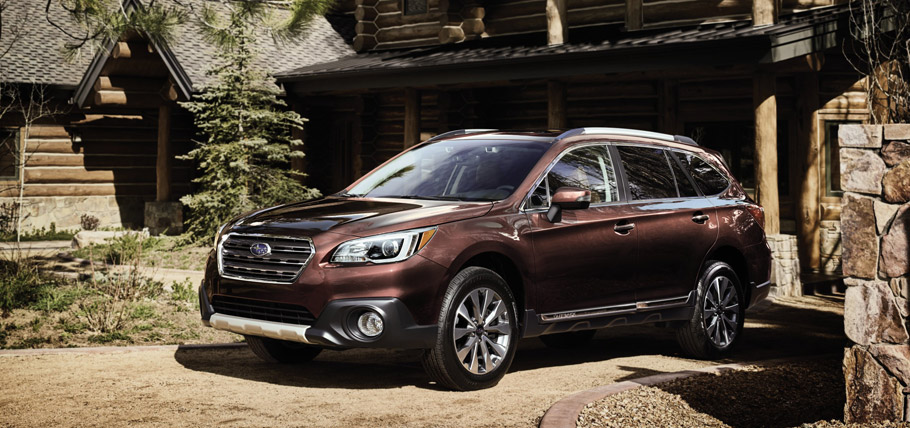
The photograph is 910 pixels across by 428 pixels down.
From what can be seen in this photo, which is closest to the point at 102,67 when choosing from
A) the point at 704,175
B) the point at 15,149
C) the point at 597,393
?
the point at 15,149

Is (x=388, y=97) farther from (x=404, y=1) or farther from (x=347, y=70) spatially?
(x=347, y=70)

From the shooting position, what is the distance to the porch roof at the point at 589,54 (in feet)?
43.2

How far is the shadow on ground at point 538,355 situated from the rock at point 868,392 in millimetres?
2076

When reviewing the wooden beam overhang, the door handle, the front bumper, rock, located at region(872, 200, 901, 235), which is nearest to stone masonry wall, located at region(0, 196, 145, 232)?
the wooden beam overhang

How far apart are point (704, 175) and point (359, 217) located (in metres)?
3.67

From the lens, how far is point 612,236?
7910 mm

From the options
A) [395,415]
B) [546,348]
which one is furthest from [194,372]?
[546,348]

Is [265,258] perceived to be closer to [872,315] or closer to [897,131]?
[872,315]

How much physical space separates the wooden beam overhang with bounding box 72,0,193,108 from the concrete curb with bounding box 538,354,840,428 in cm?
1386

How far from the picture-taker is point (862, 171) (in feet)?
18.4

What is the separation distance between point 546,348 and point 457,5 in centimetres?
1206

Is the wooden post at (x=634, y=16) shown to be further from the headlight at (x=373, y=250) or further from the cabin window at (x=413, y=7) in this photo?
the headlight at (x=373, y=250)

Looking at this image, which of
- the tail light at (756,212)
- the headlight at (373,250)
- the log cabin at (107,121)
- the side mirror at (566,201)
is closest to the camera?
the headlight at (373,250)

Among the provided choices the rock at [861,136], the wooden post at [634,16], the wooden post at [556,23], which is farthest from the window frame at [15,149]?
the rock at [861,136]
